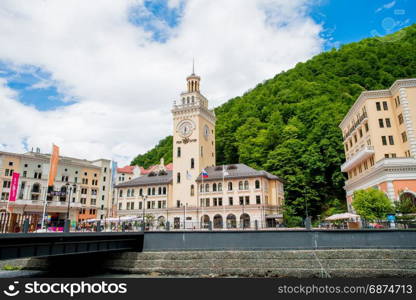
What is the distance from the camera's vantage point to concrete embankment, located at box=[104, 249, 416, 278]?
1028 inches

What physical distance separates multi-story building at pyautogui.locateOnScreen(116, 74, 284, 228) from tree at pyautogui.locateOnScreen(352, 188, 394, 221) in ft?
67.0

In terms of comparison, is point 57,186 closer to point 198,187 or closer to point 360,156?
point 198,187

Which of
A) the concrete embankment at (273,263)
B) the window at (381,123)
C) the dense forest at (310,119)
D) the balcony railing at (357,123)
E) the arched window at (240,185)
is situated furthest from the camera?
the dense forest at (310,119)

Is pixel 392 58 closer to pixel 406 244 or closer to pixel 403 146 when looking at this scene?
pixel 403 146

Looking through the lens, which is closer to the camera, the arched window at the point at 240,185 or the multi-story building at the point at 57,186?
the arched window at the point at 240,185

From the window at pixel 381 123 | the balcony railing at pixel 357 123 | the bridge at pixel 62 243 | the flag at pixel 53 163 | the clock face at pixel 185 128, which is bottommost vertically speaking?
the bridge at pixel 62 243

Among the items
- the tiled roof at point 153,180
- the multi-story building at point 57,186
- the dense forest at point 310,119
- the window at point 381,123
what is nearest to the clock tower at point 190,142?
the tiled roof at point 153,180

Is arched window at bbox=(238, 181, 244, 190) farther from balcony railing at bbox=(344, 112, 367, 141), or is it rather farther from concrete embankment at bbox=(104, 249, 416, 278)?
concrete embankment at bbox=(104, 249, 416, 278)

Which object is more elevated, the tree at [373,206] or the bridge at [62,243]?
the tree at [373,206]

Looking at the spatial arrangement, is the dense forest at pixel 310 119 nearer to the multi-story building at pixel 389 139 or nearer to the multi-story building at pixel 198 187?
the multi-story building at pixel 198 187

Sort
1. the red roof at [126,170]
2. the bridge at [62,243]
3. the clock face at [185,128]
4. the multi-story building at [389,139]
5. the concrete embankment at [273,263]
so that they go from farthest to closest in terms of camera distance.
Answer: the red roof at [126,170] → the clock face at [185,128] → the multi-story building at [389,139] → the concrete embankment at [273,263] → the bridge at [62,243]

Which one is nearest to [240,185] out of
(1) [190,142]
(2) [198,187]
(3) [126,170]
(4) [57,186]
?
(2) [198,187]

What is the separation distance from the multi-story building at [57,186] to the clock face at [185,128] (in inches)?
727

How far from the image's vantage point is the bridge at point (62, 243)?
65.4 feet
